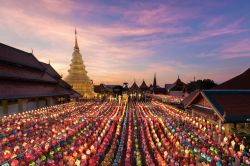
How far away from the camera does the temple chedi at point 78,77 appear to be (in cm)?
6372

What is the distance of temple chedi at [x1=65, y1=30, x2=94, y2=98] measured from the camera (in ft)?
209

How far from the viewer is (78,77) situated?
64.6m

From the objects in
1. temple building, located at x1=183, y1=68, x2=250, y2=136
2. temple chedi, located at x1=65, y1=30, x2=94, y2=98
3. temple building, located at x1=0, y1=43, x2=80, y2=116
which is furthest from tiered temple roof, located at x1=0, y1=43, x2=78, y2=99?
temple building, located at x1=183, y1=68, x2=250, y2=136

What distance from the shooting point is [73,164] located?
10242mm

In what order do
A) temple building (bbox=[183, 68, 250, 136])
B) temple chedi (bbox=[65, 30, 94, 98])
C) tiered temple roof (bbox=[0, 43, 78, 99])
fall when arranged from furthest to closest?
temple chedi (bbox=[65, 30, 94, 98]), tiered temple roof (bbox=[0, 43, 78, 99]), temple building (bbox=[183, 68, 250, 136])

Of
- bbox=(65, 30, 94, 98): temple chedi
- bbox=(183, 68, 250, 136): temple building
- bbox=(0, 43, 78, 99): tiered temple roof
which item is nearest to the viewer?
bbox=(183, 68, 250, 136): temple building

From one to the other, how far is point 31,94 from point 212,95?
26152mm

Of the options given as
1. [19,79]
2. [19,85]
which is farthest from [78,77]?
[19,85]

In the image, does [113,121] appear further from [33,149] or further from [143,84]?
[143,84]

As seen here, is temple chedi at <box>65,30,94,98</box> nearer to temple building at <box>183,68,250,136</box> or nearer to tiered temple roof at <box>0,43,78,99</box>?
tiered temple roof at <box>0,43,78,99</box>

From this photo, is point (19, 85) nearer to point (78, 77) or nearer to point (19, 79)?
point (19, 79)

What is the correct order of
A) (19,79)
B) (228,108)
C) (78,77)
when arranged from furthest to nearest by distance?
(78,77)
(19,79)
(228,108)

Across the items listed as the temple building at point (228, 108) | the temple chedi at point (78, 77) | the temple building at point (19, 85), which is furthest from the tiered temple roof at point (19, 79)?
the temple building at point (228, 108)

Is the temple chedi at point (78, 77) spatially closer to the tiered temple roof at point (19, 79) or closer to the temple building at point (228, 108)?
the tiered temple roof at point (19, 79)
